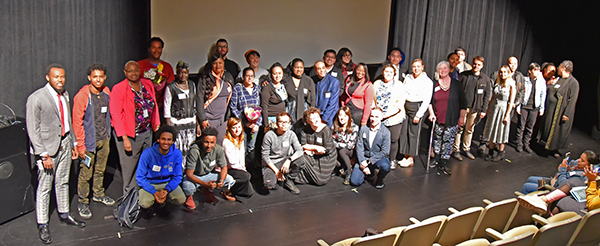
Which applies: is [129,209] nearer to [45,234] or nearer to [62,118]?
Answer: [45,234]

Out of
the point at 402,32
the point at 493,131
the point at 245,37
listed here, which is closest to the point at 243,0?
the point at 245,37

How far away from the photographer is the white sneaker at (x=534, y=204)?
3412mm

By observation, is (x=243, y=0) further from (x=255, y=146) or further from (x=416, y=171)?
(x=416, y=171)

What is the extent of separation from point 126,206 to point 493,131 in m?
4.10

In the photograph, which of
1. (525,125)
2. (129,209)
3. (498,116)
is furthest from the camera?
(525,125)

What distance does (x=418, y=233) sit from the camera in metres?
2.94

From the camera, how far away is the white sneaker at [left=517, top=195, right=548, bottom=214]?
11.2 ft

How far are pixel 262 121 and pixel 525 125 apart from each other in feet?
11.1

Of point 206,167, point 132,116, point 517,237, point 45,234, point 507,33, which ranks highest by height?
point 507,33

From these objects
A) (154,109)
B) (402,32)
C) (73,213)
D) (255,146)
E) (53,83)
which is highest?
(402,32)

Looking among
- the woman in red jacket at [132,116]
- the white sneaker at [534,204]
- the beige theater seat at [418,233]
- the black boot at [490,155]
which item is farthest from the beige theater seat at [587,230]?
the woman in red jacket at [132,116]

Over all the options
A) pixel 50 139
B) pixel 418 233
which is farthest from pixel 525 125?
pixel 50 139

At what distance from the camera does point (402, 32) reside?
21.1 feet

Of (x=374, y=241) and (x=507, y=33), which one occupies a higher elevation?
(x=507, y=33)
